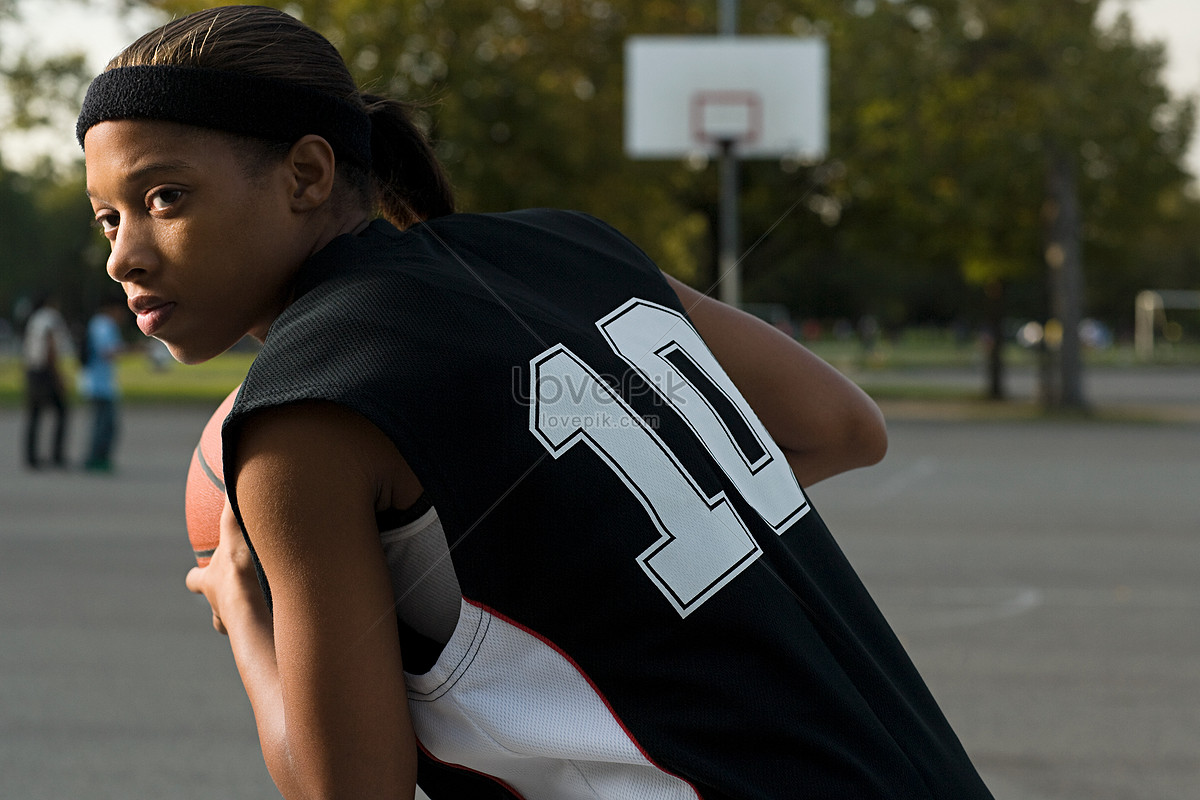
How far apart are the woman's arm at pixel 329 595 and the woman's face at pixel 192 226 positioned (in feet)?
0.83

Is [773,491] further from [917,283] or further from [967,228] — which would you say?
[917,283]

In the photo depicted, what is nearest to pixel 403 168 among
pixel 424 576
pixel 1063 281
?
pixel 424 576

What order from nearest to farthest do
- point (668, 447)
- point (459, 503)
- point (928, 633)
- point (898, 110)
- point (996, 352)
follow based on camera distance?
point (459, 503) → point (668, 447) → point (928, 633) → point (898, 110) → point (996, 352)

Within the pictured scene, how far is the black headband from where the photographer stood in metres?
1.15

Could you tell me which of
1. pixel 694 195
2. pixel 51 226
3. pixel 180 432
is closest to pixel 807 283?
pixel 51 226

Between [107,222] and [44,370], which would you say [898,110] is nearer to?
[44,370]

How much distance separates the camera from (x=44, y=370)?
44.3 feet

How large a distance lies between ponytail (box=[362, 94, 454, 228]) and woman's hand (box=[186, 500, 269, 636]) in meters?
0.41

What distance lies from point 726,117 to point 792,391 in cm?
1481

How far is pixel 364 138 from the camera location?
50.4 inches

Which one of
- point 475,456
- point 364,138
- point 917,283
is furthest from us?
point 917,283

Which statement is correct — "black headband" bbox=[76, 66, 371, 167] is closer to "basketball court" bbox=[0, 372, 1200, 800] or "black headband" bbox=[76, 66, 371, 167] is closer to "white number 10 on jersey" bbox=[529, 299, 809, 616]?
"white number 10 on jersey" bbox=[529, 299, 809, 616]

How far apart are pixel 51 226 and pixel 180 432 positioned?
62920 millimetres

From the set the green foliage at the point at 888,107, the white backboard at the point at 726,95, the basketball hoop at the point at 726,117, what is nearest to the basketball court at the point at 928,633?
the basketball hoop at the point at 726,117
